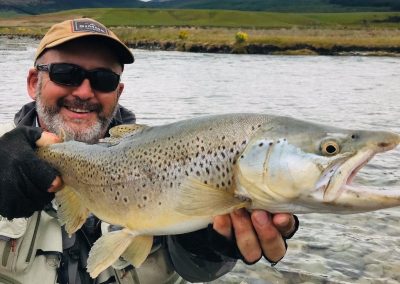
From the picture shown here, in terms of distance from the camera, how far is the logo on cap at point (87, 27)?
4227mm

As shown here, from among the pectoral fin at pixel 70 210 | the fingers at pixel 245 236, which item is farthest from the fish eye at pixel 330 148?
the pectoral fin at pixel 70 210

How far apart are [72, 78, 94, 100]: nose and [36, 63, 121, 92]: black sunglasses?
23mm

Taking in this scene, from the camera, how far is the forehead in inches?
164

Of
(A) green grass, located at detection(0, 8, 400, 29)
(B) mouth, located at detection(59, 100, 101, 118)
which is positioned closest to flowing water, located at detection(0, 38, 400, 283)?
(B) mouth, located at detection(59, 100, 101, 118)

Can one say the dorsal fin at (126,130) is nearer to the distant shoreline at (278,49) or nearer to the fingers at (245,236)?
the fingers at (245,236)

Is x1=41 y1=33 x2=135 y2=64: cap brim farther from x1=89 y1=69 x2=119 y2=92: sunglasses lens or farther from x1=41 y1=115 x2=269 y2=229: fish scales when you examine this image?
x1=41 y1=115 x2=269 y2=229: fish scales

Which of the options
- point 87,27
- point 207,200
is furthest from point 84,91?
point 207,200

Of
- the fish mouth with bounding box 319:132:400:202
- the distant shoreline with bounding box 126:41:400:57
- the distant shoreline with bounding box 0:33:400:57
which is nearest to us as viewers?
the fish mouth with bounding box 319:132:400:202

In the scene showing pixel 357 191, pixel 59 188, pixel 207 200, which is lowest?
pixel 59 188

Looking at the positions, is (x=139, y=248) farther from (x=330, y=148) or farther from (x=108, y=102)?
(x=108, y=102)

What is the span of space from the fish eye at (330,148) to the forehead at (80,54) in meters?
2.31

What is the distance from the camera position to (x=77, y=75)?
4.06 meters

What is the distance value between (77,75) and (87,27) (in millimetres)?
456

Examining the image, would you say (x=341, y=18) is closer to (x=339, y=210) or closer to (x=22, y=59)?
(x=22, y=59)
